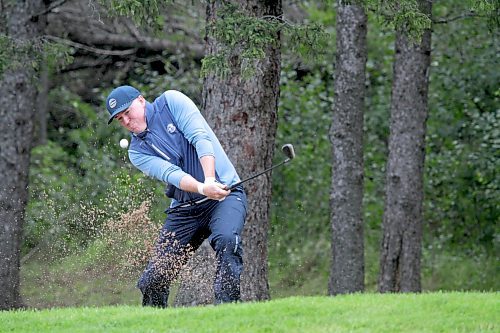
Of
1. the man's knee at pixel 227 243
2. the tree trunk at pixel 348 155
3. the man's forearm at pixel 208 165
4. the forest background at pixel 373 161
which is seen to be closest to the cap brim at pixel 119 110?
the man's forearm at pixel 208 165

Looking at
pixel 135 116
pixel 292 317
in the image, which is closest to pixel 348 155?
pixel 135 116

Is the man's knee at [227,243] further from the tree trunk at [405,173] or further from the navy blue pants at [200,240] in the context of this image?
the tree trunk at [405,173]

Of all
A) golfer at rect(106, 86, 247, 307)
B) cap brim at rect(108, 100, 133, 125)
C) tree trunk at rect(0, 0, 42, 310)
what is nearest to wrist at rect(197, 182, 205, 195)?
golfer at rect(106, 86, 247, 307)

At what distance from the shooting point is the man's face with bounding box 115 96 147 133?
939 cm

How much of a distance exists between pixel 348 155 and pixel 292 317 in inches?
283

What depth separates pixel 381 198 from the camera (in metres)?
23.0

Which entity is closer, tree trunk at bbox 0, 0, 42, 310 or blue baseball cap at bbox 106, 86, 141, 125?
blue baseball cap at bbox 106, 86, 141, 125

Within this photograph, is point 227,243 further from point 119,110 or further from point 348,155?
point 348,155

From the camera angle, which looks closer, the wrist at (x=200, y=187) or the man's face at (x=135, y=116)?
the wrist at (x=200, y=187)

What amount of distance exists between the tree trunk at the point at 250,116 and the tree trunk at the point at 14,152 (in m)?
4.33

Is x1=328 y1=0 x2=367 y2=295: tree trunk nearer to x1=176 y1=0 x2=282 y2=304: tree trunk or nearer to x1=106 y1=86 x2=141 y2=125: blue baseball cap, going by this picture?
x1=176 y1=0 x2=282 y2=304: tree trunk

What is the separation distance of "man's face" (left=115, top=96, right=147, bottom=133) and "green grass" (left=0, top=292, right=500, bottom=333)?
1540 mm

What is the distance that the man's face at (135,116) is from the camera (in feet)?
30.8

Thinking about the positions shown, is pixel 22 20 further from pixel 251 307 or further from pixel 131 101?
pixel 251 307
